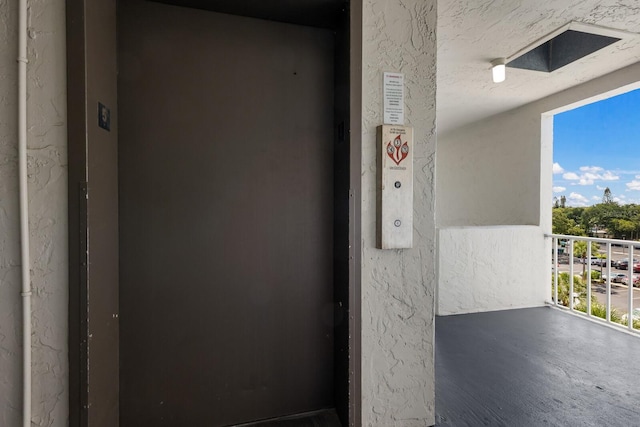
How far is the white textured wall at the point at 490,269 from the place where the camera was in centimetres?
347

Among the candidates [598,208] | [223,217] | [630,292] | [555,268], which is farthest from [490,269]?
[223,217]

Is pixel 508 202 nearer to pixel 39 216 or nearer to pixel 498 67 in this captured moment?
pixel 498 67

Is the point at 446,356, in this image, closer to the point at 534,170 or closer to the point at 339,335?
the point at 339,335

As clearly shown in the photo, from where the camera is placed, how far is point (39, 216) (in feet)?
3.71

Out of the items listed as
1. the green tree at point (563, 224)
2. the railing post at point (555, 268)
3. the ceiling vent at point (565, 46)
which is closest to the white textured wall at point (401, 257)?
the ceiling vent at point (565, 46)

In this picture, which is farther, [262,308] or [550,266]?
[550,266]

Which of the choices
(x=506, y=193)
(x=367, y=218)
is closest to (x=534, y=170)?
(x=506, y=193)

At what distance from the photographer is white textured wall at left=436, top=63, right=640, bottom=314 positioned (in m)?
3.46

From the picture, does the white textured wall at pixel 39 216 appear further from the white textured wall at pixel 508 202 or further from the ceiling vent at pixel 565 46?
the white textured wall at pixel 508 202

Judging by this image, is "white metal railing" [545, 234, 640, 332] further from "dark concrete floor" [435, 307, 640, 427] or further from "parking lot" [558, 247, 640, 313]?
Result: "dark concrete floor" [435, 307, 640, 427]

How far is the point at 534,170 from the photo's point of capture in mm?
3969

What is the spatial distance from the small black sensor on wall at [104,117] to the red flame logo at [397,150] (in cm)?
123

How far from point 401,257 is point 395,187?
35cm

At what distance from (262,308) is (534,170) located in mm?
3911
